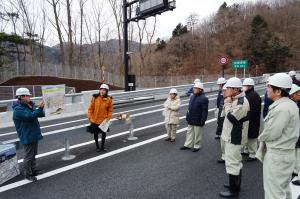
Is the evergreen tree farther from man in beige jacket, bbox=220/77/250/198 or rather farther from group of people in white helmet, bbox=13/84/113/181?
man in beige jacket, bbox=220/77/250/198

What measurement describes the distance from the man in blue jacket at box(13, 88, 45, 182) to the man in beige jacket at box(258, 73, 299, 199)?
403 cm

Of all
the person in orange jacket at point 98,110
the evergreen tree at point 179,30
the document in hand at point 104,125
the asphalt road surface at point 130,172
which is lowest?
the asphalt road surface at point 130,172

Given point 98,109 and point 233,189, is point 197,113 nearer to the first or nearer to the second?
point 98,109

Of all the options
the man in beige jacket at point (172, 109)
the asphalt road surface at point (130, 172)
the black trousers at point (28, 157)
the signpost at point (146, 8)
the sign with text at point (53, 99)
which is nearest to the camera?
the asphalt road surface at point (130, 172)

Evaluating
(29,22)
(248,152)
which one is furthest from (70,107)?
(29,22)

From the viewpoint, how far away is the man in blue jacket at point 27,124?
17.4 ft

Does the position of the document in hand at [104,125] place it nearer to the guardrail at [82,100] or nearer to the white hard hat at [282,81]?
the white hard hat at [282,81]

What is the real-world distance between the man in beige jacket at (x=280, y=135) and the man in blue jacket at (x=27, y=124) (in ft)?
13.2

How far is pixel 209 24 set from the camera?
7750 cm

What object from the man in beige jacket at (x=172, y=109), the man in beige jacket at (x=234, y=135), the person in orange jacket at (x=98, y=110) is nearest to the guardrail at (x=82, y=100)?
the person in orange jacket at (x=98, y=110)

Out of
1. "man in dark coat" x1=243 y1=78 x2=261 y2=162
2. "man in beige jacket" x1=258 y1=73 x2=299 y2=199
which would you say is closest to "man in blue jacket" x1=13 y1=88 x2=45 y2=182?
"man in beige jacket" x1=258 y1=73 x2=299 y2=199

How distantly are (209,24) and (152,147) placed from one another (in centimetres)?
7503

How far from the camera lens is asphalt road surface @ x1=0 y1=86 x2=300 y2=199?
16.2 feet

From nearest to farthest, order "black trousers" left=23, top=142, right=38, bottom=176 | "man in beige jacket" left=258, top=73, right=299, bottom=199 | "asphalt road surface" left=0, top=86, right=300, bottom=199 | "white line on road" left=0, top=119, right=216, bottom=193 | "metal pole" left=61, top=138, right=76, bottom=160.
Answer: "man in beige jacket" left=258, top=73, right=299, bottom=199
"asphalt road surface" left=0, top=86, right=300, bottom=199
"white line on road" left=0, top=119, right=216, bottom=193
"black trousers" left=23, top=142, right=38, bottom=176
"metal pole" left=61, top=138, right=76, bottom=160
